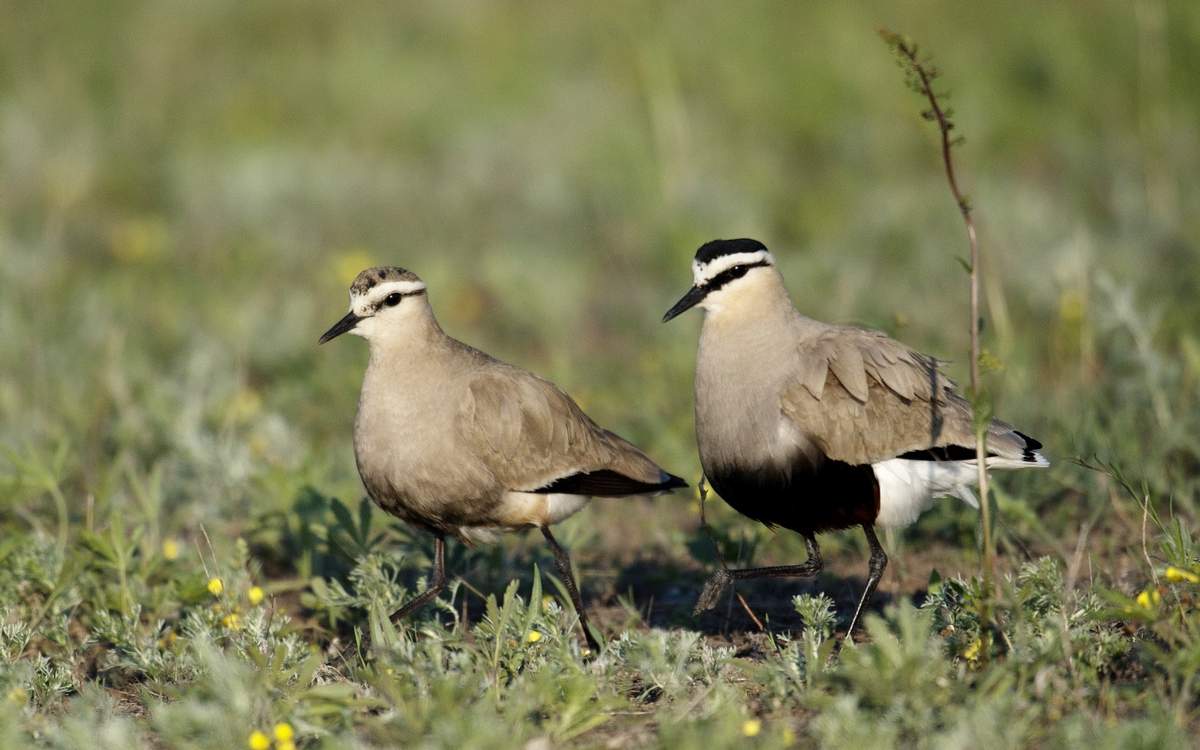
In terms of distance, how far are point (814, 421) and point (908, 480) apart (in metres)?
0.43

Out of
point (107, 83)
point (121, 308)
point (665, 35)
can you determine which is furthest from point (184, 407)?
point (107, 83)

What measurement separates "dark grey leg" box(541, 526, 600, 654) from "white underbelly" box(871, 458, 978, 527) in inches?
43.9

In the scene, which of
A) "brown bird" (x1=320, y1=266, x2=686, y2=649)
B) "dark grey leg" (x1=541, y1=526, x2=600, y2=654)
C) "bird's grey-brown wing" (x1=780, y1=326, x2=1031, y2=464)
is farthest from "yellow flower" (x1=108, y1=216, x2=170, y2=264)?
"bird's grey-brown wing" (x1=780, y1=326, x2=1031, y2=464)

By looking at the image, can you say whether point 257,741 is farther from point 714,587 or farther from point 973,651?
point 973,651

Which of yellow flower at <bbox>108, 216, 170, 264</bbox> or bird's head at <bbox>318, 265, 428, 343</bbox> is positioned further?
yellow flower at <bbox>108, 216, 170, 264</bbox>

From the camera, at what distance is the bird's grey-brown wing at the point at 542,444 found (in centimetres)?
522

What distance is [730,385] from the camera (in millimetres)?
4953

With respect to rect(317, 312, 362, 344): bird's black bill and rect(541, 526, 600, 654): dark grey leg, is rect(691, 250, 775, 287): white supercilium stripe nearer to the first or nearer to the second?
rect(541, 526, 600, 654): dark grey leg

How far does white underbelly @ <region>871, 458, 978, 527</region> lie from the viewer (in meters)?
4.96

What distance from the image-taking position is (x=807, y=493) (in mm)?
4867

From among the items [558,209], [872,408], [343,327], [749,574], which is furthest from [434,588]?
[558,209]

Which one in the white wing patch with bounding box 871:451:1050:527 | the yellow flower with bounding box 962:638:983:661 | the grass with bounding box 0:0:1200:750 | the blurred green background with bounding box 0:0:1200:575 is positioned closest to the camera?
the grass with bounding box 0:0:1200:750

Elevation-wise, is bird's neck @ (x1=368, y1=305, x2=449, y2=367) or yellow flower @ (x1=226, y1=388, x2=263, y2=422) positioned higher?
bird's neck @ (x1=368, y1=305, x2=449, y2=367)

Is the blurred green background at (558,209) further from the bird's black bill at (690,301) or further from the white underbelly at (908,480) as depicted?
the bird's black bill at (690,301)
